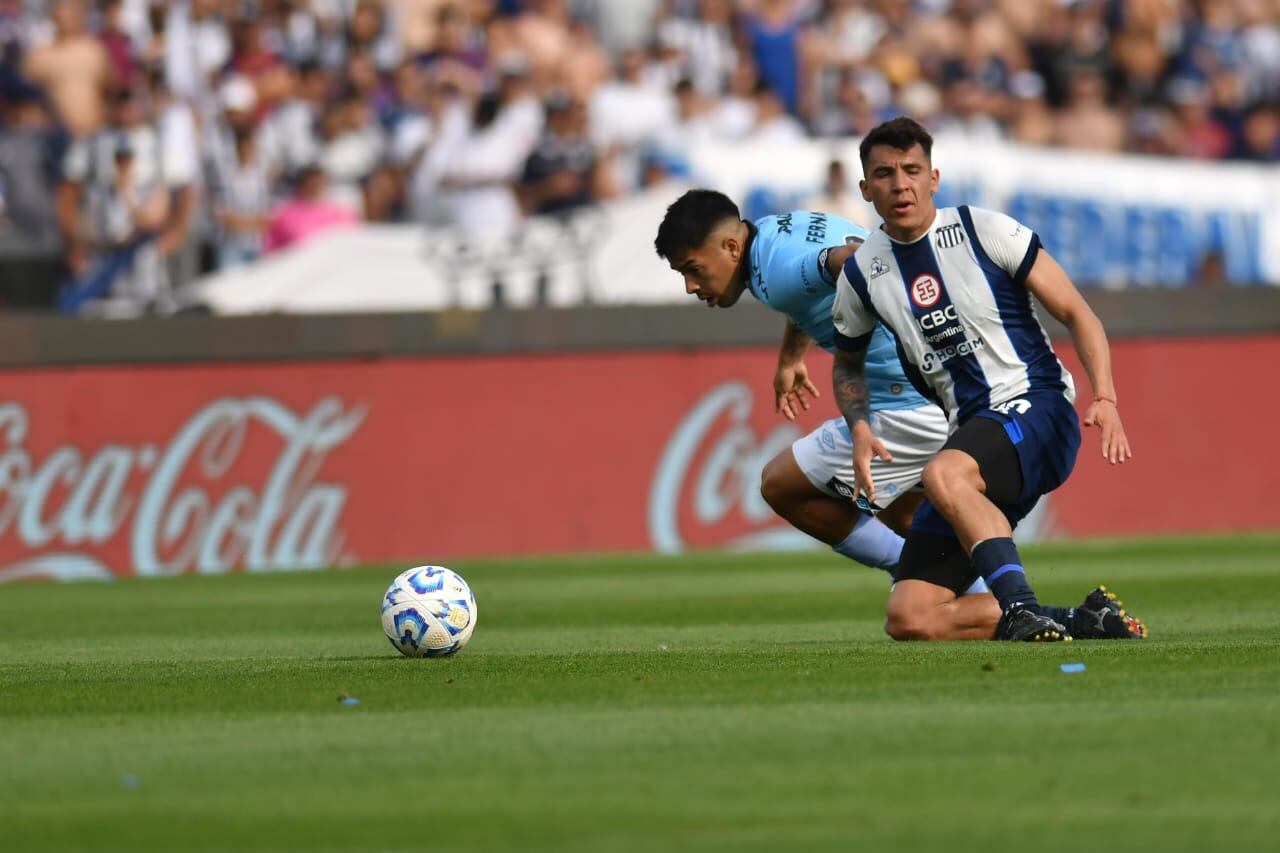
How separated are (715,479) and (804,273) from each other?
27.3 feet

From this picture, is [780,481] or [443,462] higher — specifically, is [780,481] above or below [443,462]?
above

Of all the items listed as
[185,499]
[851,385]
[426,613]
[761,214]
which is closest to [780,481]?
[851,385]

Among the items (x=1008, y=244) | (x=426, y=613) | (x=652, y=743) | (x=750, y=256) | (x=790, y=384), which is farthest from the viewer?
(x=790, y=384)

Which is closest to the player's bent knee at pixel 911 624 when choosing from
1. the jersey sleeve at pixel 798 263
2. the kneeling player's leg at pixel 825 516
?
the kneeling player's leg at pixel 825 516

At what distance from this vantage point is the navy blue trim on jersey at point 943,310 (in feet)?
26.9

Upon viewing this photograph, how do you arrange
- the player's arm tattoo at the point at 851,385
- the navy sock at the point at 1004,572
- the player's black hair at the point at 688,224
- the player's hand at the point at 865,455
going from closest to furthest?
1. the navy sock at the point at 1004,572
2. the player's hand at the point at 865,455
3. the player's arm tattoo at the point at 851,385
4. the player's black hair at the point at 688,224

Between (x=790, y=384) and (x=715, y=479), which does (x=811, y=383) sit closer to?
(x=790, y=384)

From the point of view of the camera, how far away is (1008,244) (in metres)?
8.09

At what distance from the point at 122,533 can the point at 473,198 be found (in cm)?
423

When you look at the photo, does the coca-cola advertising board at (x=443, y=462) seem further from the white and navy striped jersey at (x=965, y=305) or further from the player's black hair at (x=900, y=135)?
the player's black hair at (x=900, y=135)

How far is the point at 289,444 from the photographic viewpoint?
16266 millimetres

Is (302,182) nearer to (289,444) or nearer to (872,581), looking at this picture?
(289,444)

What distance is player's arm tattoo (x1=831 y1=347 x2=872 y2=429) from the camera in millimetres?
8609

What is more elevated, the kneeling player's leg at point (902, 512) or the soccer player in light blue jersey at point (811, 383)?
the soccer player in light blue jersey at point (811, 383)
